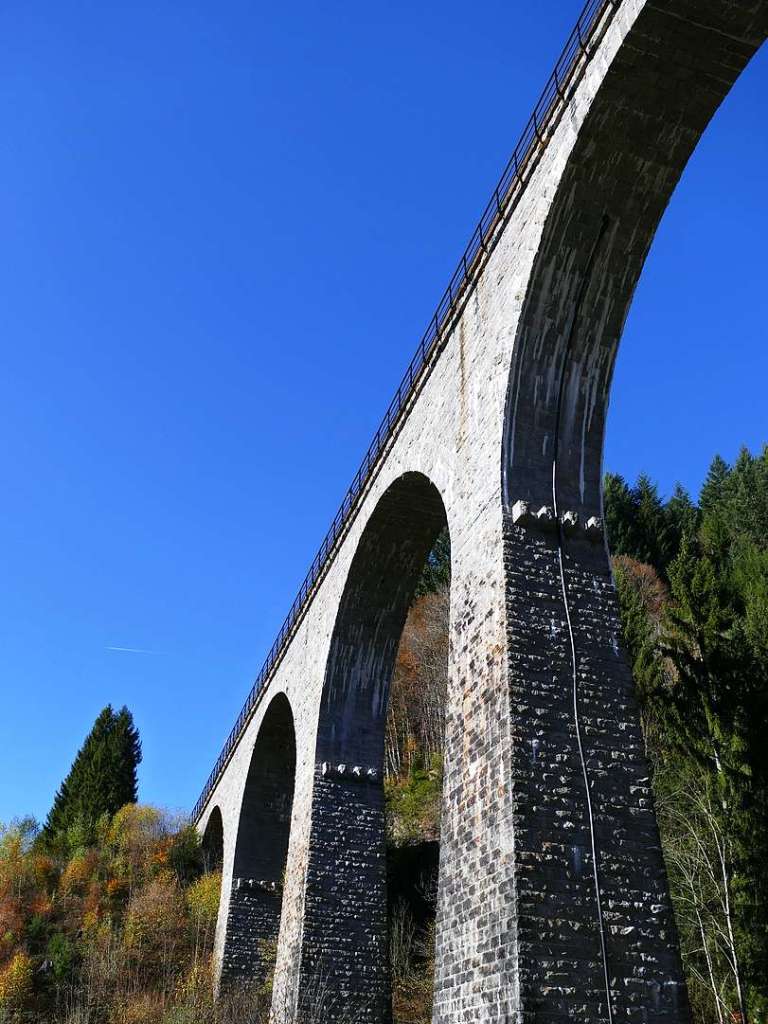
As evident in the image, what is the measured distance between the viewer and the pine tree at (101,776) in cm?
4097

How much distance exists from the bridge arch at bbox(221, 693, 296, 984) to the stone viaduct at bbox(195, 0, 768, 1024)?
629 cm

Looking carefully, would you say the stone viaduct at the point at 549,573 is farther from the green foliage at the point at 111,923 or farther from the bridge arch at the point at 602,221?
the green foliage at the point at 111,923

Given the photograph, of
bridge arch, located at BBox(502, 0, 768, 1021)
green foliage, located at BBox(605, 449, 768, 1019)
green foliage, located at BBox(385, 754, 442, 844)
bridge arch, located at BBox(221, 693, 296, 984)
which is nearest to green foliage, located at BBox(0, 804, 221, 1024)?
bridge arch, located at BBox(221, 693, 296, 984)

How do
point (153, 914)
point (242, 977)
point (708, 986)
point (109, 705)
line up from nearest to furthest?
point (708, 986) → point (242, 977) → point (153, 914) → point (109, 705)

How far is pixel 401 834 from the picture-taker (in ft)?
92.0

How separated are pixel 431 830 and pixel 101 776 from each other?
2048cm

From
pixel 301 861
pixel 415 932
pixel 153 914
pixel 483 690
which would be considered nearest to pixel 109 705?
pixel 153 914

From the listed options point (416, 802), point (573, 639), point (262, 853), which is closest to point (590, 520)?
point (573, 639)

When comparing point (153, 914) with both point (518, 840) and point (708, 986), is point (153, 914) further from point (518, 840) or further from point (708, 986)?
point (518, 840)

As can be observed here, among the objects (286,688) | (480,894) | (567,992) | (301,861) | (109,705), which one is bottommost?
(567,992)

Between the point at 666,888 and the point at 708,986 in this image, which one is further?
the point at 708,986

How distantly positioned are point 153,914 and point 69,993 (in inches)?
141

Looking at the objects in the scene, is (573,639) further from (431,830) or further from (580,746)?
(431,830)

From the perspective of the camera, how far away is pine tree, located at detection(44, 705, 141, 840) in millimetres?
40969
